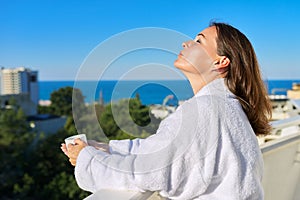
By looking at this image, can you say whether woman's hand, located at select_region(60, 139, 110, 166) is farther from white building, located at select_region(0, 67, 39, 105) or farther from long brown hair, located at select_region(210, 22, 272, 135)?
white building, located at select_region(0, 67, 39, 105)

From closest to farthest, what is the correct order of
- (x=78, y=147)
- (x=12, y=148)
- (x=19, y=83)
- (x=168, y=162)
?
(x=168, y=162) → (x=78, y=147) → (x=12, y=148) → (x=19, y=83)

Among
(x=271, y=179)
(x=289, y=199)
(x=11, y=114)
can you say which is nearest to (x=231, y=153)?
(x=271, y=179)

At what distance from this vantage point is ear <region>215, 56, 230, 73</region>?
77 centimetres

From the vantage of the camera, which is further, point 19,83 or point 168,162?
point 19,83

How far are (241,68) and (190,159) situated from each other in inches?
10.5

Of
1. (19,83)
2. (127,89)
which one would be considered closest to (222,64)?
(127,89)

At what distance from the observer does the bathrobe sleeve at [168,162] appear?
0.61m

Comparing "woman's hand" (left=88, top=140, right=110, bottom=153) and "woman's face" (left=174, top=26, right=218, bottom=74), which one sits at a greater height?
"woman's face" (left=174, top=26, right=218, bottom=74)

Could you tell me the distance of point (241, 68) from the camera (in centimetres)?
78

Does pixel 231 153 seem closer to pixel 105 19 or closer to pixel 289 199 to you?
pixel 289 199

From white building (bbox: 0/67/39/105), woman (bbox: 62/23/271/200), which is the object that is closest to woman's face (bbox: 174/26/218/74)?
woman (bbox: 62/23/271/200)

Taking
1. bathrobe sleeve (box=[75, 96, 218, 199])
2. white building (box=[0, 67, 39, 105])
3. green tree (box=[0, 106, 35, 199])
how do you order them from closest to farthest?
bathrobe sleeve (box=[75, 96, 218, 199]) < green tree (box=[0, 106, 35, 199]) < white building (box=[0, 67, 39, 105])

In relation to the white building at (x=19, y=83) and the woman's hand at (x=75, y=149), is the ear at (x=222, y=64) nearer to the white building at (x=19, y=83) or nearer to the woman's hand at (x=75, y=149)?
the woman's hand at (x=75, y=149)

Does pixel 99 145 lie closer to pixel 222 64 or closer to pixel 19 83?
pixel 222 64
